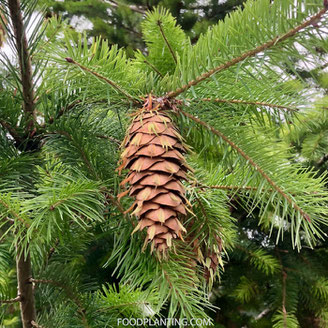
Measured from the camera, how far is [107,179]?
0.42 m

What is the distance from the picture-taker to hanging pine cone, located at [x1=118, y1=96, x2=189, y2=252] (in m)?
0.33

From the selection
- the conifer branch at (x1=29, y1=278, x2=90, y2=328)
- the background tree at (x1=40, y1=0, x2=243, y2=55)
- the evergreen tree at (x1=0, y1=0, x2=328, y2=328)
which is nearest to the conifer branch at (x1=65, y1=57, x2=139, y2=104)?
the evergreen tree at (x1=0, y1=0, x2=328, y2=328)

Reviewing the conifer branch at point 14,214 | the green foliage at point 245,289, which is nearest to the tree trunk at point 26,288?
the conifer branch at point 14,214

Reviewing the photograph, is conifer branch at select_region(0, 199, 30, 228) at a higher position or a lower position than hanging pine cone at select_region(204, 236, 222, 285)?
higher

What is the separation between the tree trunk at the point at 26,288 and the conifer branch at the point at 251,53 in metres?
0.34

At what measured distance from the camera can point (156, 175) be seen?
34 cm

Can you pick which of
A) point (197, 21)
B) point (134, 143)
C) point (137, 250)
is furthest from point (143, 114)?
point (197, 21)

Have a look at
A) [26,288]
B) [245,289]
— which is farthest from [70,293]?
[245,289]

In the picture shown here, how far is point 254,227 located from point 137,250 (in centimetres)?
87

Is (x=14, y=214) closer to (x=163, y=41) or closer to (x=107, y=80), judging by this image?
(x=107, y=80)

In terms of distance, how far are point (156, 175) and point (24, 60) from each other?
0.23 meters

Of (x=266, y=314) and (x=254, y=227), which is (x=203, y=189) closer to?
(x=254, y=227)

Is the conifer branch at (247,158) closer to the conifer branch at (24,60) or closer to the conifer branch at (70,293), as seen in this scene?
the conifer branch at (24,60)

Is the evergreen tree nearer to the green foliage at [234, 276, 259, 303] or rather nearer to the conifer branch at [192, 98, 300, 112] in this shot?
the conifer branch at [192, 98, 300, 112]
